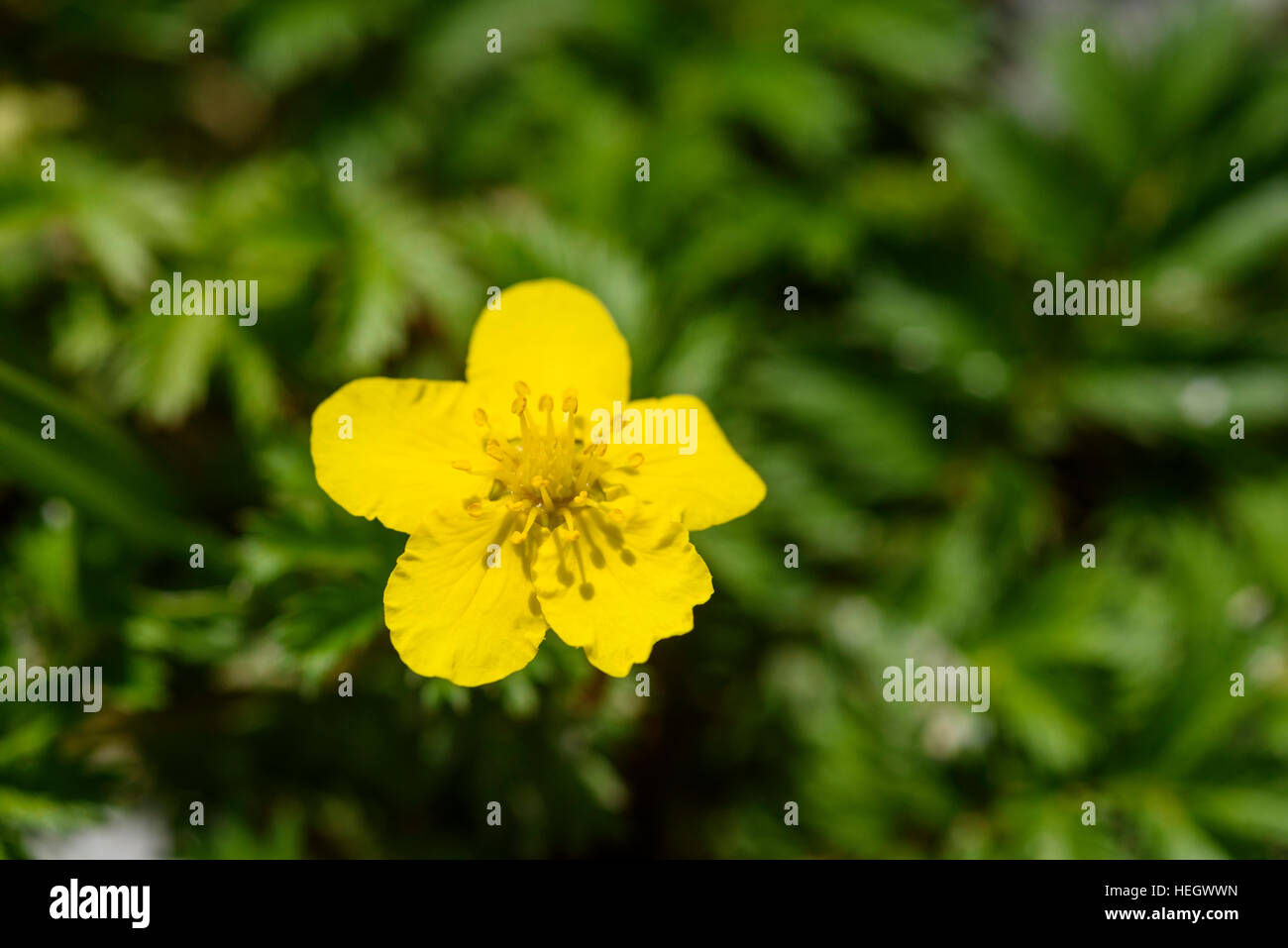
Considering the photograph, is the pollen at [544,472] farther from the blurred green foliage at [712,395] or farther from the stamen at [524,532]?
the blurred green foliage at [712,395]

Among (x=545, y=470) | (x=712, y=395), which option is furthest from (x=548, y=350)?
(x=712, y=395)

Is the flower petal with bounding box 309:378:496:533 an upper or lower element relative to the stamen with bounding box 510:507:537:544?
upper

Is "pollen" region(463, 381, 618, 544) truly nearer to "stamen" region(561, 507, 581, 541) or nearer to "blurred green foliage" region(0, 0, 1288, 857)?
"stamen" region(561, 507, 581, 541)

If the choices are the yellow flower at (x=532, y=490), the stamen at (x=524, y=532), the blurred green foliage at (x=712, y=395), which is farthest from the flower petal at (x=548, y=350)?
the blurred green foliage at (x=712, y=395)

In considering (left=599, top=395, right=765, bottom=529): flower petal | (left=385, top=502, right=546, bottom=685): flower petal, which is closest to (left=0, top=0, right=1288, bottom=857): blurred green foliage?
(left=385, top=502, right=546, bottom=685): flower petal

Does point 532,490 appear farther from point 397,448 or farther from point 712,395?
point 712,395

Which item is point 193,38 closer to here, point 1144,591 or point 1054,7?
point 1054,7

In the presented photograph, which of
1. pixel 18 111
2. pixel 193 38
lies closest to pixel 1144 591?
pixel 193 38
